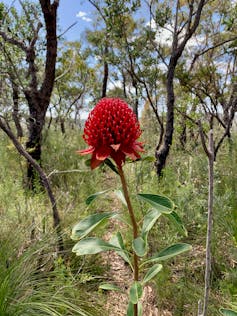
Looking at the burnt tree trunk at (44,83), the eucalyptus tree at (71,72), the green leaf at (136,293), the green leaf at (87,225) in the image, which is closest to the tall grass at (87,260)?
the green leaf at (87,225)

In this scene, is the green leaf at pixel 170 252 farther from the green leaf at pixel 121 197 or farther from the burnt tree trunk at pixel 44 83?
the burnt tree trunk at pixel 44 83

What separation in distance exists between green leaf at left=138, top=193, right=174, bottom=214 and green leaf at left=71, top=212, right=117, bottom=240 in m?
0.17

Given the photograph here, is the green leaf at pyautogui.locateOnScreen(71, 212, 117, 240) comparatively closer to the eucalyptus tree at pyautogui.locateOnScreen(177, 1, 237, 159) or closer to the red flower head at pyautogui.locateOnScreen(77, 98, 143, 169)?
the red flower head at pyautogui.locateOnScreen(77, 98, 143, 169)

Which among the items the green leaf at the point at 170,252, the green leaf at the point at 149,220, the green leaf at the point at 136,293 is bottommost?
the green leaf at the point at 136,293

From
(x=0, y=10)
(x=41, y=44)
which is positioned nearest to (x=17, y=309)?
(x=0, y=10)

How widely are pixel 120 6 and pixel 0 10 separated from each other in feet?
7.98

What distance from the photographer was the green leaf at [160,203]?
109cm

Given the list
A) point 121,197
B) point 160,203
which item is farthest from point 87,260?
point 160,203

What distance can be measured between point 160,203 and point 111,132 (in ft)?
1.03

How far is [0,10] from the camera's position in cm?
380

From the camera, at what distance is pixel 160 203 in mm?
1121

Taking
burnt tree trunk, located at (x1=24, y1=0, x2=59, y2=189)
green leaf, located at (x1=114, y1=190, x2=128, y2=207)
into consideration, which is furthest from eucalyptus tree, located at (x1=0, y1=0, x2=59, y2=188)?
green leaf, located at (x1=114, y1=190, x2=128, y2=207)

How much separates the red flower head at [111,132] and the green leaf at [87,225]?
0.21 m

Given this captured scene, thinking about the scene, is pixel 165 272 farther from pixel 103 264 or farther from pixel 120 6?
pixel 120 6
